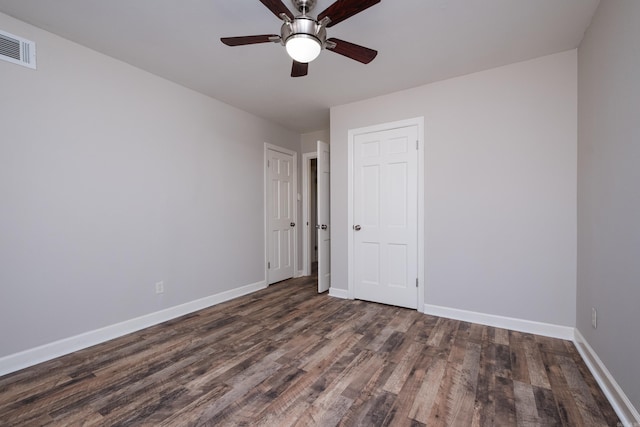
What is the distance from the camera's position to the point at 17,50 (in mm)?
2096

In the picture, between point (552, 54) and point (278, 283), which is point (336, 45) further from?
point (278, 283)

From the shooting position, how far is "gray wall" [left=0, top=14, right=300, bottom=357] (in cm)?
211

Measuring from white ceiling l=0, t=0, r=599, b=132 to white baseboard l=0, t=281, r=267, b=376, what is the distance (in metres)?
2.45

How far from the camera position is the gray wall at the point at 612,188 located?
1.50 meters

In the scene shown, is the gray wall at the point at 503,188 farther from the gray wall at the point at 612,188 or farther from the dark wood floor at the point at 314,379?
the dark wood floor at the point at 314,379

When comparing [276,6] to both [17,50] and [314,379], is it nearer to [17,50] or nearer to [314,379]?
[17,50]

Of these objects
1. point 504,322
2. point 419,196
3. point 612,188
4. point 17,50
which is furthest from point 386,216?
point 17,50

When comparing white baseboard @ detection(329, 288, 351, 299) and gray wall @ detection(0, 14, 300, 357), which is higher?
gray wall @ detection(0, 14, 300, 357)

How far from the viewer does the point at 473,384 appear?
188 cm

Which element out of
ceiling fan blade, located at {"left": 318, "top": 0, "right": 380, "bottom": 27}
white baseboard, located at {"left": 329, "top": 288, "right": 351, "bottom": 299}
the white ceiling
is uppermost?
the white ceiling

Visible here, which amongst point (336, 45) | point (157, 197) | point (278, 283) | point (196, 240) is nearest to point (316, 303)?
point (278, 283)

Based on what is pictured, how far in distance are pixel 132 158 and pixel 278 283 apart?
268 centimetres

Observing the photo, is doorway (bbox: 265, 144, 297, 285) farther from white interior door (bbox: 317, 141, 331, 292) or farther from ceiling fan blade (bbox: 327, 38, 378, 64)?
ceiling fan blade (bbox: 327, 38, 378, 64)

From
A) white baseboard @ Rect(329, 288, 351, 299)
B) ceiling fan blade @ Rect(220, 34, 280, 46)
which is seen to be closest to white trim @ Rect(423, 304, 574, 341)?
white baseboard @ Rect(329, 288, 351, 299)
